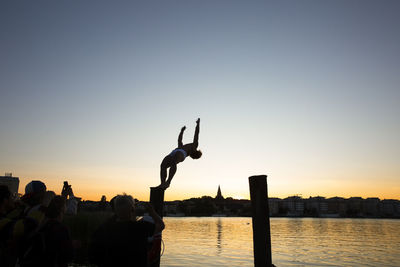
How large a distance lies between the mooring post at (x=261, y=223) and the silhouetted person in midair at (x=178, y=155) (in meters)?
2.25

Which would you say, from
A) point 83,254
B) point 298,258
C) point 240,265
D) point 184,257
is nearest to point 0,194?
point 83,254

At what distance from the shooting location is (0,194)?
4059mm

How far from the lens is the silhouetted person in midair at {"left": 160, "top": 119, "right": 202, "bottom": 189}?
344 inches

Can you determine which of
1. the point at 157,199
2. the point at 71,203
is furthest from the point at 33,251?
the point at 157,199

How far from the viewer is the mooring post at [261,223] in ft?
25.8

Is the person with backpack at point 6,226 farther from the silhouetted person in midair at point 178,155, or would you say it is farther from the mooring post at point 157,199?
the silhouetted person in midair at point 178,155

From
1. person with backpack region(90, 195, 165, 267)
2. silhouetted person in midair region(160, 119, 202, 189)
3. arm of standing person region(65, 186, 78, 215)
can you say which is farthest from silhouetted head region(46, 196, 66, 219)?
silhouetted person in midair region(160, 119, 202, 189)

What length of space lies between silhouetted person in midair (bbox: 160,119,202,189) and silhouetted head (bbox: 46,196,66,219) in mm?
3822

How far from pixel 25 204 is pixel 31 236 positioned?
1027 millimetres

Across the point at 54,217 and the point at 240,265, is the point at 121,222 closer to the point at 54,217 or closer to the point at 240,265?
the point at 54,217

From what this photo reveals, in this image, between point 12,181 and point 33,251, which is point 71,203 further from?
point 12,181

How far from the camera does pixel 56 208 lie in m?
4.06

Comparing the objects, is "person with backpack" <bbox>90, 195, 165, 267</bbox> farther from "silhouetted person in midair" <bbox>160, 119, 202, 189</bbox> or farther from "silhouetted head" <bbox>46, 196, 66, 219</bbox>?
"silhouetted person in midair" <bbox>160, 119, 202, 189</bbox>

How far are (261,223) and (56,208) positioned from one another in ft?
17.1
